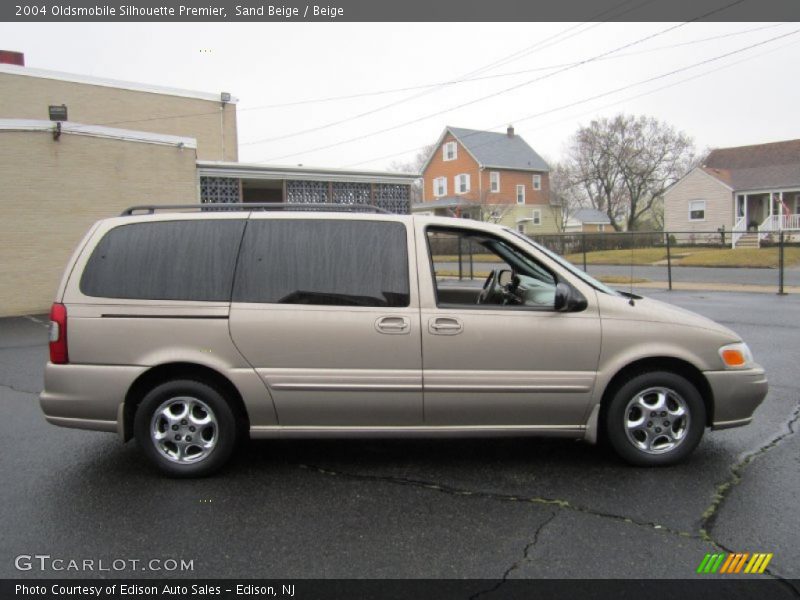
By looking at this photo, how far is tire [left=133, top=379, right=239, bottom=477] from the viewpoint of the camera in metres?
4.09

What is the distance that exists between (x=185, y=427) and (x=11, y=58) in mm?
23119

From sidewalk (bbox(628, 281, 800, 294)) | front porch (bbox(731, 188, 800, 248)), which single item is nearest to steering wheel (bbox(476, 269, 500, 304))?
sidewalk (bbox(628, 281, 800, 294))

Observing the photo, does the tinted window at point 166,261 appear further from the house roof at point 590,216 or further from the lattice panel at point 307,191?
the house roof at point 590,216

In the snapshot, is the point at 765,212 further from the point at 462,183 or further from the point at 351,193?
A: the point at 351,193

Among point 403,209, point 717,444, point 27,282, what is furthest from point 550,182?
point 717,444

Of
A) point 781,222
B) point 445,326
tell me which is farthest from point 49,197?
point 781,222

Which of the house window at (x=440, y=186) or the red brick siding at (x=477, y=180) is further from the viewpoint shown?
the house window at (x=440, y=186)

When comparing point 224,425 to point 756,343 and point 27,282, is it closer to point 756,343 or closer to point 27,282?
point 756,343

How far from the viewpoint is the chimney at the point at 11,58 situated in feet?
70.1

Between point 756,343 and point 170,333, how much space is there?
830 centimetres

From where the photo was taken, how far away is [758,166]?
4125 cm

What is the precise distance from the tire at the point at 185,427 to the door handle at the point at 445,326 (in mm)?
1468
